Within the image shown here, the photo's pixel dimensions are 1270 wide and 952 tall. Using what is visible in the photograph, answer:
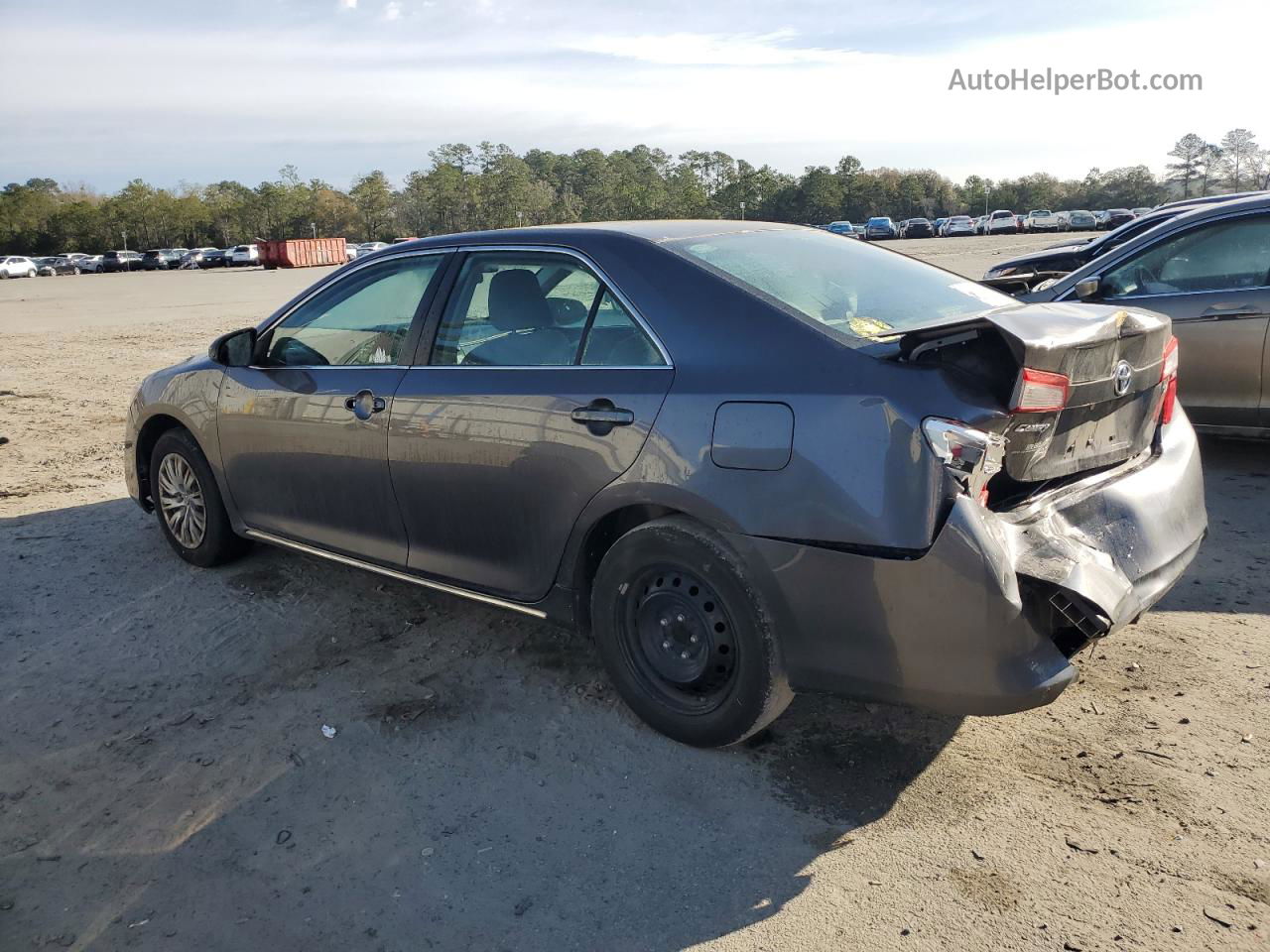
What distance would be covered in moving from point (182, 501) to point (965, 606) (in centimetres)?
402

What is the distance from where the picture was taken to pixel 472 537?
378cm

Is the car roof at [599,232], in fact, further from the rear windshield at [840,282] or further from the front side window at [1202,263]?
the front side window at [1202,263]

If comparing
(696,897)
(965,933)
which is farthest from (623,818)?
(965,933)

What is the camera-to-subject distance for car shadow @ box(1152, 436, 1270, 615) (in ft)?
14.3

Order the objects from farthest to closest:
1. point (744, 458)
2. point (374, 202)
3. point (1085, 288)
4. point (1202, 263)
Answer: point (374, 202), point (1202, 263), point (1085, 288), point (744, 458)

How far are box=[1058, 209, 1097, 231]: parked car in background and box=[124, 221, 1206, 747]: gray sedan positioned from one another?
7878cm

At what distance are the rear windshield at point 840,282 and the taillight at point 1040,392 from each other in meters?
0.46

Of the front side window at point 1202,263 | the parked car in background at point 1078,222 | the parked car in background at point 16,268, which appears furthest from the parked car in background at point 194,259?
the front side window at point 1202,263

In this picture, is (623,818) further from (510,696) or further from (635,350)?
(635,350)

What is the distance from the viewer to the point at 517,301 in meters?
3.83

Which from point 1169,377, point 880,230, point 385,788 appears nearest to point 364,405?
point 385,788

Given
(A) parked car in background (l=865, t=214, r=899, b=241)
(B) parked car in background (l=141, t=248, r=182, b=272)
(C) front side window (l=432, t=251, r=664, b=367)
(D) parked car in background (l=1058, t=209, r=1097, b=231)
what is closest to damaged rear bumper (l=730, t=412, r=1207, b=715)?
(C) front side window (l=432, t=251, r=664, b=367)

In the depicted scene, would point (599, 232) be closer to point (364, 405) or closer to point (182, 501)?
point (364, 405)

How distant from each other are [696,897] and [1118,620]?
1.41 m
